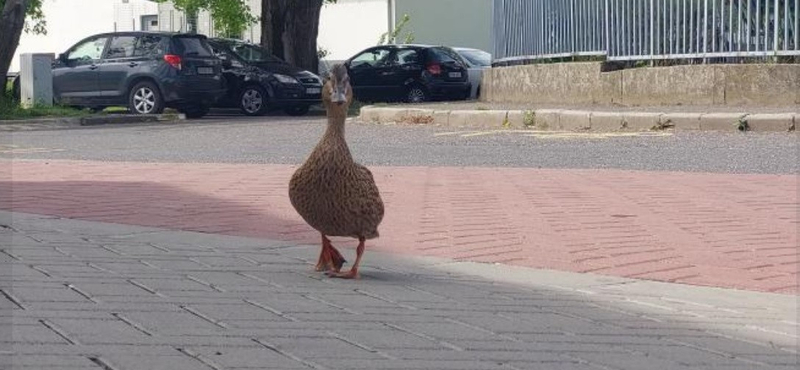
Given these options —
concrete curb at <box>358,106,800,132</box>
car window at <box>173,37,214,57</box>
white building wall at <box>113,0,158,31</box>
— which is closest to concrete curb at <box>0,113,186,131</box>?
car window at <box>173,37,214,57</box>

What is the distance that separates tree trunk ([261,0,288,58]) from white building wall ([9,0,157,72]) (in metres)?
19.3

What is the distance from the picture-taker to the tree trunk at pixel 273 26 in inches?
1179

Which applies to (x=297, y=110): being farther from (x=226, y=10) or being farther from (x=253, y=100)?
(x=226, y=10)

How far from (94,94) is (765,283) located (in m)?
20.7

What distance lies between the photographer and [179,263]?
7125 millimetres

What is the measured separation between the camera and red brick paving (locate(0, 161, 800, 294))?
25.5ft

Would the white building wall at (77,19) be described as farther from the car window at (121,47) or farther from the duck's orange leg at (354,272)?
the duck's orange leg at (354,272)

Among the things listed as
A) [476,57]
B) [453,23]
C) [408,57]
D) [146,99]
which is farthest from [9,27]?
[453,23]

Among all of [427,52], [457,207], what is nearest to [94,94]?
[427,52]

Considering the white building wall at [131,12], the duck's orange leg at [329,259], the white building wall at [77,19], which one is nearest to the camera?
the duck's orange leg at [329,259]

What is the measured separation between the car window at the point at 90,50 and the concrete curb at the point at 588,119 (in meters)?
7.05

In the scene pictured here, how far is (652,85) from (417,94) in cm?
1149

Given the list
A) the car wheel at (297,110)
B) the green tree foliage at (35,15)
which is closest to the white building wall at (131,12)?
the green tree foliage at (35,15)

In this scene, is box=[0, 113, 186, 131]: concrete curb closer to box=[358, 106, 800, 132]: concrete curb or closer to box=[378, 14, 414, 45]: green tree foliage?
box=[358, 106, 800, 132]: concrete curb
